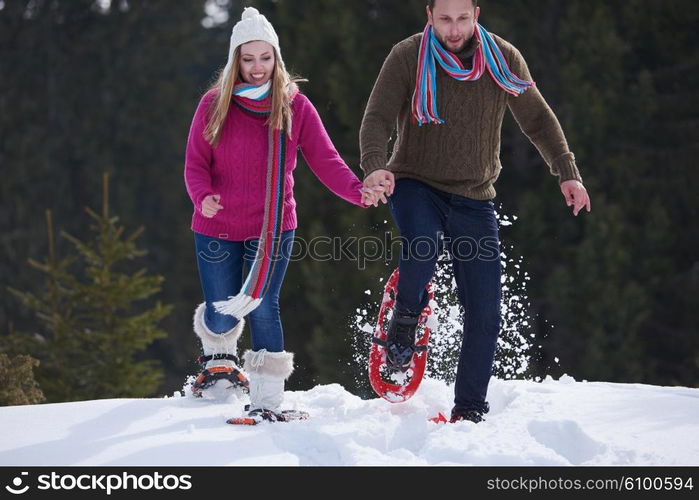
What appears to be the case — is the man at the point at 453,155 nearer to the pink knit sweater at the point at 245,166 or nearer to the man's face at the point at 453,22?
the man's face at the point at 453,22

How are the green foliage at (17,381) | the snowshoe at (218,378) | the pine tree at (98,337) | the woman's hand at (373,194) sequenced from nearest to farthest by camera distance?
the woman's hand at (373,194) < the snowshoe at (218,378) < the green foliage at (17,381) < the pine tree at (98,337)

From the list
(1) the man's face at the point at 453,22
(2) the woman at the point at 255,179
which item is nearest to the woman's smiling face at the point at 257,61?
(2) the woman at the point at 255,179

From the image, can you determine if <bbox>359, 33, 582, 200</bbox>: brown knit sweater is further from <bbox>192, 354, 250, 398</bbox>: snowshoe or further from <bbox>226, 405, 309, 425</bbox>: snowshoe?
<bbox>192, 354, 250, 398</bbox>: snowshoe

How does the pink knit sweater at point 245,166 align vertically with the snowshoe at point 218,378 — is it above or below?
above

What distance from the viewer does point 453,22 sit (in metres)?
3.45

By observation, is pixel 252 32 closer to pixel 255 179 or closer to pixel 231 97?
pixel 231 97

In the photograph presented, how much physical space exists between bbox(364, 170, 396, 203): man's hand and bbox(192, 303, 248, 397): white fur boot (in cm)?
111

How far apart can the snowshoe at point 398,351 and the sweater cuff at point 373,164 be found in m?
0.58

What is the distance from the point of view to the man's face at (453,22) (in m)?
3.43

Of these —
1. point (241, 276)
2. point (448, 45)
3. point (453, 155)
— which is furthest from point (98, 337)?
point (448, 45)

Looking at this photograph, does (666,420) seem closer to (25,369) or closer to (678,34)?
(25,369)

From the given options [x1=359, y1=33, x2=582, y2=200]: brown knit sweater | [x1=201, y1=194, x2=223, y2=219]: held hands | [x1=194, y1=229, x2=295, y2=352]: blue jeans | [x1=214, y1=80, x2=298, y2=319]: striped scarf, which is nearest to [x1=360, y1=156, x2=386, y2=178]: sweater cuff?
[x1=359, y1=33, x2=582, y2=200]: brown knit sweater

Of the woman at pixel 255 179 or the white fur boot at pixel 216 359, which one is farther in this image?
the white fur boot at pixel 216 359

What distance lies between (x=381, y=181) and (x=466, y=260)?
47 centimetres
